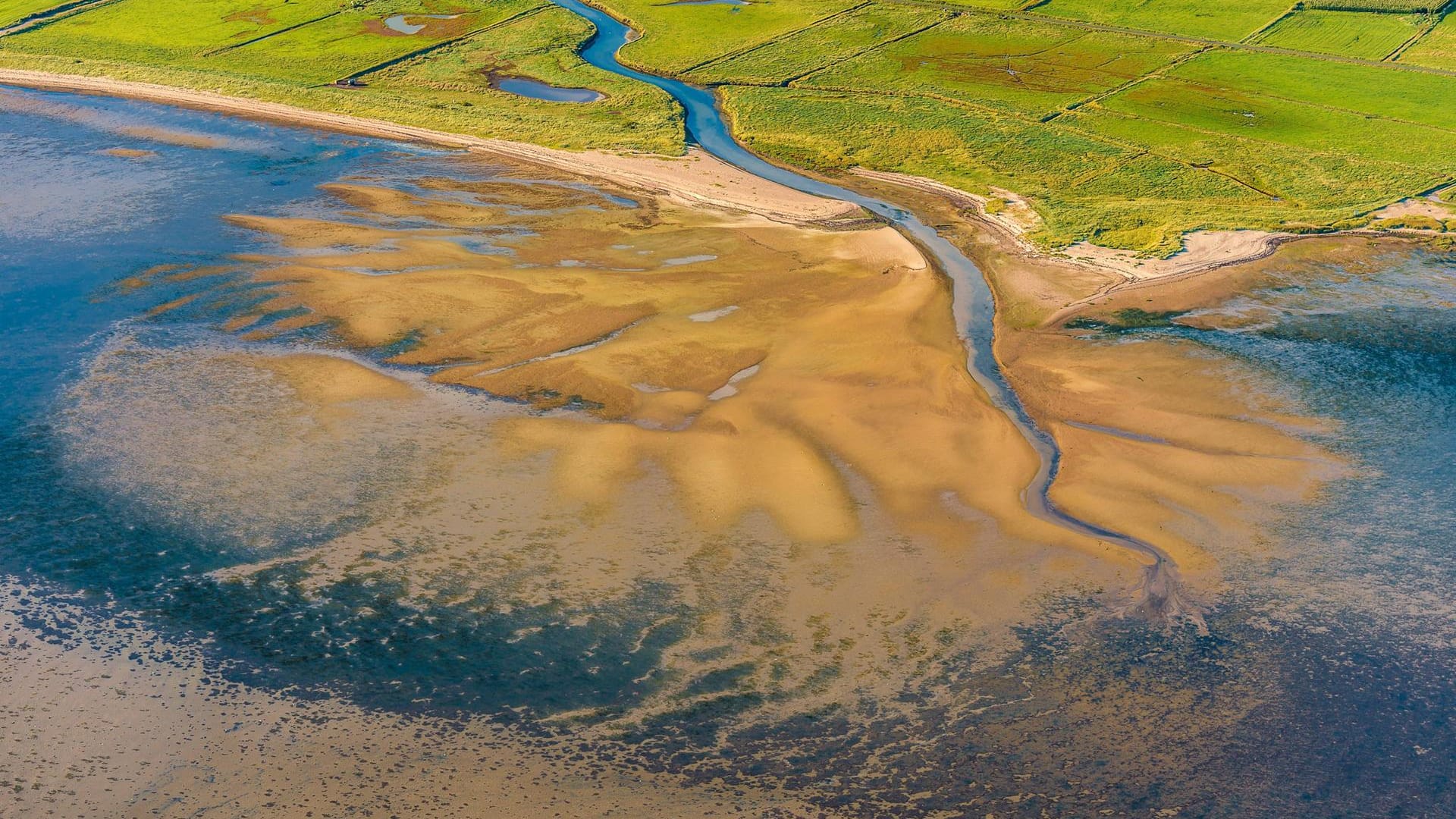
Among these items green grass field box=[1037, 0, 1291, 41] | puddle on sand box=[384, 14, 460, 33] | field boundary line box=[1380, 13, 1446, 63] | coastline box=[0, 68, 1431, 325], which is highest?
puddle on sand box=[384, 14, 460, 33]

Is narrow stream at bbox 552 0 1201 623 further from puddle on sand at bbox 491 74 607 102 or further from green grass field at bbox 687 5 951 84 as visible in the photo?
puddle on sand at bbox 491 74 607 102

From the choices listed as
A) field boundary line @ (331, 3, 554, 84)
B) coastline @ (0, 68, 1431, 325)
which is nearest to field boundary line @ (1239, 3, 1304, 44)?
coastline @ (0, 68, 1431, 325)

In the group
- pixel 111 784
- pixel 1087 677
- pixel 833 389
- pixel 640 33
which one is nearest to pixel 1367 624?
pixel 1087 677

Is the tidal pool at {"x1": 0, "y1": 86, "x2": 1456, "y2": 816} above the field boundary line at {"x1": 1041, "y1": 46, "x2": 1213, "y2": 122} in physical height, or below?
below

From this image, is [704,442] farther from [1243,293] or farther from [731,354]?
[1243,293]

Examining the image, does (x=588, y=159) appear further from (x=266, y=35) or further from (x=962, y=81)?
(x=266, y=35)

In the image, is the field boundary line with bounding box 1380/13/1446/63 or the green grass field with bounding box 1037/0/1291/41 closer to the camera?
the field boundary line with bounding box 1380/13/1446/63
